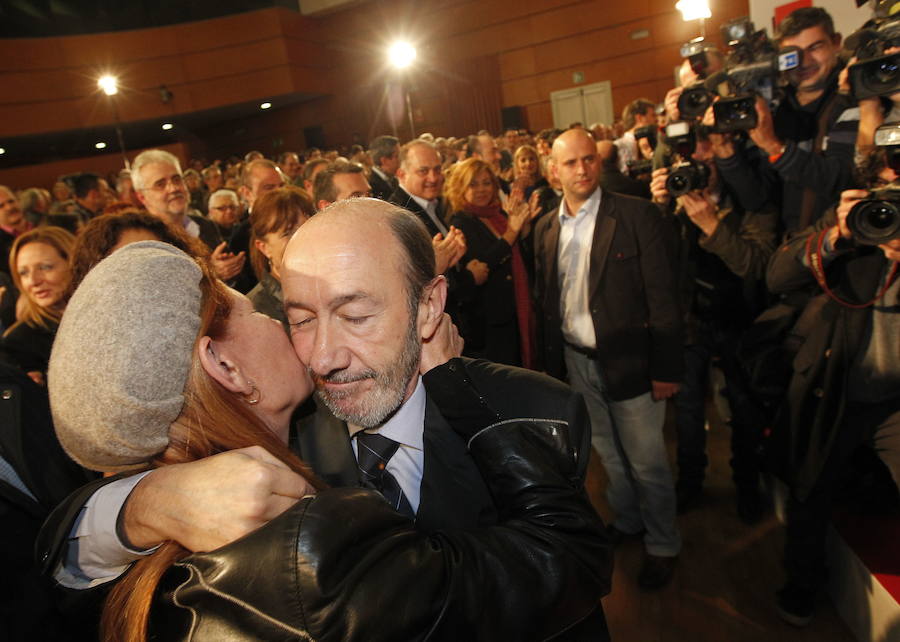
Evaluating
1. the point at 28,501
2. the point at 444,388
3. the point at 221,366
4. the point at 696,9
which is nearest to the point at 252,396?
the point at 221,366

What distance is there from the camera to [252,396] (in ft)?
3.22

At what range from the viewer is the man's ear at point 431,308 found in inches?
45.3

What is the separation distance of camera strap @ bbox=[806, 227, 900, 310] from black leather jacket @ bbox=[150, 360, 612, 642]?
1387 millimetres

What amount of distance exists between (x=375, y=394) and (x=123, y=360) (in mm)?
443

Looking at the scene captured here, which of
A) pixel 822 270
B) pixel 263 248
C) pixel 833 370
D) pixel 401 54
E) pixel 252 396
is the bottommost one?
pixel 833 370

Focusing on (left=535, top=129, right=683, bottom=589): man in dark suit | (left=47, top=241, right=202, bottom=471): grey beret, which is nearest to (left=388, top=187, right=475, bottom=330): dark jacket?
(left=535, top=129, right=683, bottom=589): man in dark suit

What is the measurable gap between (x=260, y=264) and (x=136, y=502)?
5.69 feet

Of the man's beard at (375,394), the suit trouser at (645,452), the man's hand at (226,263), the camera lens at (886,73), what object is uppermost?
the camera lens at (886,73)

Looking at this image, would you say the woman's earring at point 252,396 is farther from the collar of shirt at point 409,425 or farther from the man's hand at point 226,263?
the man's hand at point 226,263

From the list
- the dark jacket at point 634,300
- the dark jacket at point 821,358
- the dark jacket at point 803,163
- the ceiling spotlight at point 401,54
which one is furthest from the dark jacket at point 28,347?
the ceiling spotlight at point 401,54

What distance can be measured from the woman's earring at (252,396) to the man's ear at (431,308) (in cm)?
34

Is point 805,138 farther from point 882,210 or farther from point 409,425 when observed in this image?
point 409,425

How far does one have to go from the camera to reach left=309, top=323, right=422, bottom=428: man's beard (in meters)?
1.05

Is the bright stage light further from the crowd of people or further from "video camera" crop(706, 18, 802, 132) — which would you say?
"video camera" crop(706, 18, 802, 132)
